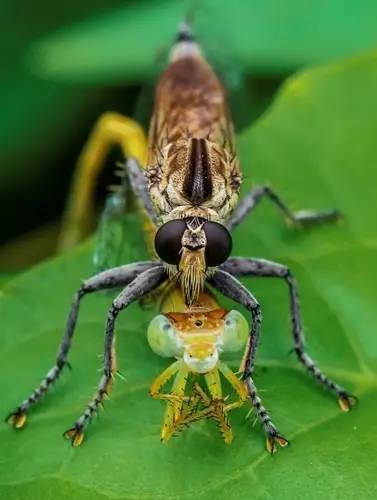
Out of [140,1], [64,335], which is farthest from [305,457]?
[140,1]

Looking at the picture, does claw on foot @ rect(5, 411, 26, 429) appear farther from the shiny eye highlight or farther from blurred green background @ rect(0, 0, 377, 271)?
blurred green background @ rect(0, 0, 377, 271)

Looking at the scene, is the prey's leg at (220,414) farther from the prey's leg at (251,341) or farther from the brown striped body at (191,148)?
the brown striped body at (191,148)

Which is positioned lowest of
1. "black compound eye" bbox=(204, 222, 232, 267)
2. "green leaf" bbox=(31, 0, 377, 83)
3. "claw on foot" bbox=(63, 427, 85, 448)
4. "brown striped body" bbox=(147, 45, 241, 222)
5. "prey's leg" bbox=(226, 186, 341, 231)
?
"claw on foot" bbox=(63, 427, 85, 448)

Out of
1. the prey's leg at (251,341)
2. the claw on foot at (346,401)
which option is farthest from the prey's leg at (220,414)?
the claw on foot at (346,401)

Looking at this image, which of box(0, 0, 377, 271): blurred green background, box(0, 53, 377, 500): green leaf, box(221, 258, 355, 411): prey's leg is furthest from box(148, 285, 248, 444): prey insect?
box(0, 0, 377, 271): blurred green background

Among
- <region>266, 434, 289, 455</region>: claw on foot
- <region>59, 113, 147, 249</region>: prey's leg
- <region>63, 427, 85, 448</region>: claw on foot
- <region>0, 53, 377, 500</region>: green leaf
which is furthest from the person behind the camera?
<region>59, 113, 147, 249</region>: prey's leg

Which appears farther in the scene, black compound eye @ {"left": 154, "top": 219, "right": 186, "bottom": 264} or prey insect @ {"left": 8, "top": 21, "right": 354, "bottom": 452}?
Result: black compound eye @ {"left": 154, "top": 219, "right": 186, "bottom": 264}

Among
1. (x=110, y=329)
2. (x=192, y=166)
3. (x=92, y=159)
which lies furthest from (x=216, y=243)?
(x=92, y=159)
